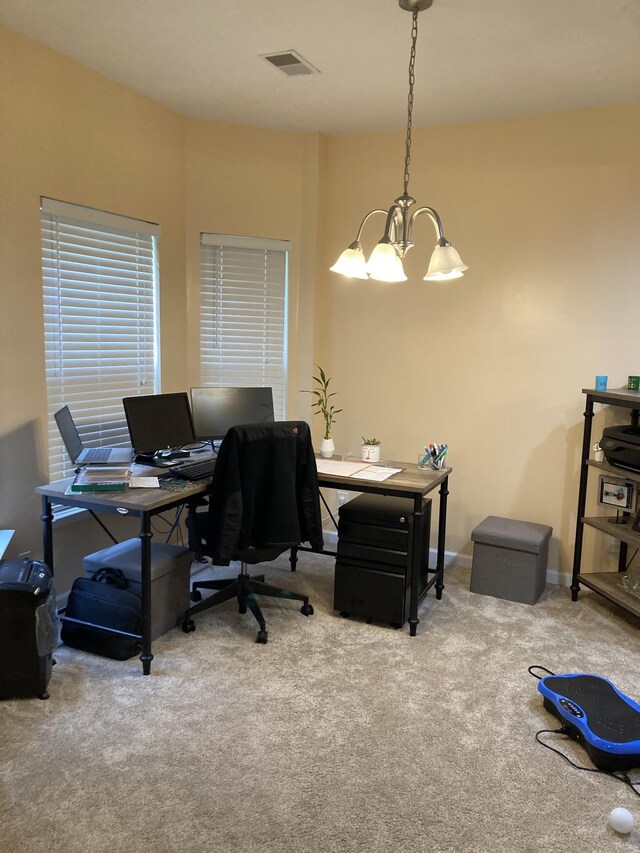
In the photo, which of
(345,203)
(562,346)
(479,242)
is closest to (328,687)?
(562,346)

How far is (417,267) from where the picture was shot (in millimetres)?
4250

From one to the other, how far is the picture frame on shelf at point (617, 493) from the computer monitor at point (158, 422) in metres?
2.37

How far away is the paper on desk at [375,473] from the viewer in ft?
11.2

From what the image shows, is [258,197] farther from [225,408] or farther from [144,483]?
[144,483]

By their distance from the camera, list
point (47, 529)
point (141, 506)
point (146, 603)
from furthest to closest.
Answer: point (47, 529) < point (146, 603) < point (141, 506)

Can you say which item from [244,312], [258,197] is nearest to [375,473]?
[244,312]

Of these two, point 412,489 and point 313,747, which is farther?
point 412,489

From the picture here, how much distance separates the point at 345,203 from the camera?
4.40 metres

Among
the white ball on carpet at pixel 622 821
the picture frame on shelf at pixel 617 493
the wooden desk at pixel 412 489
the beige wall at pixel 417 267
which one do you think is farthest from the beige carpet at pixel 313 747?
the beige wall at pixel 417 267

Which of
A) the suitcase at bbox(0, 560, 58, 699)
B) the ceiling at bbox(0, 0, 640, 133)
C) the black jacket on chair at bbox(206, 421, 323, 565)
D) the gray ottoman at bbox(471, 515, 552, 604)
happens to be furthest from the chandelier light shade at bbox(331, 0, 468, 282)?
the suitcase at bbox(0, 560, 58, 699)

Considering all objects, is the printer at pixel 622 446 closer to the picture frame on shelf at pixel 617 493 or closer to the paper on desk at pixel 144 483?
the picture frame on shelf at pixel 617 493

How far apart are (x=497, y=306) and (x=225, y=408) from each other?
1.82 m

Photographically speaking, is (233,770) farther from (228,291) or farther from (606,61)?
(606,61)

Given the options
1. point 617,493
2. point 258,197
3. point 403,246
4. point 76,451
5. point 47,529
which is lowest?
point 47,529
